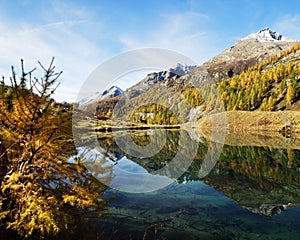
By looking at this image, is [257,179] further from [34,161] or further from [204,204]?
[34,161]

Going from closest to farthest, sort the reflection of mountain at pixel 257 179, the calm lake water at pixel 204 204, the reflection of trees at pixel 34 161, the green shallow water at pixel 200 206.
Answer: the reflection of trees at pixel 34 161 → the green shallow water at pixel 200 206 → the calm lake water at pixel 204 204 → the reflection of mountain at pixel 257 179

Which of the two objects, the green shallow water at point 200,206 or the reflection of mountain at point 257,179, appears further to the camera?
the reflection of mountain at point 257,179

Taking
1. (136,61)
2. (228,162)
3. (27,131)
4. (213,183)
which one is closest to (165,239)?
(27,131)

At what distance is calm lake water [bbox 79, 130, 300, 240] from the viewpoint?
10.7m

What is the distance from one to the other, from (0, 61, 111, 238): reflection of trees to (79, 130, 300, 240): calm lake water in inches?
96.1

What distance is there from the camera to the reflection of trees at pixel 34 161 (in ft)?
21.8

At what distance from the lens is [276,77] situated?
424 feet

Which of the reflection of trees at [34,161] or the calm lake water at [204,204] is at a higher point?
the reflection of trees at [34,161]

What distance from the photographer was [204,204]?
1465cm

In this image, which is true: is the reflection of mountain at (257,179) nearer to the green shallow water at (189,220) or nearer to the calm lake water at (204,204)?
the calm lake water at (204,204)

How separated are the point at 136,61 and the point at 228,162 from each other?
18.8 metres

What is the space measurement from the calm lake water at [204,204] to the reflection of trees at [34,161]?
2442mm

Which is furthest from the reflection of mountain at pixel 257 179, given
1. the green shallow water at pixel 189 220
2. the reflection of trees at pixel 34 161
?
the reflection of trees at pixel 34 161

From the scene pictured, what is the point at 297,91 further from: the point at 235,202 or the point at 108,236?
the point at 108,236
